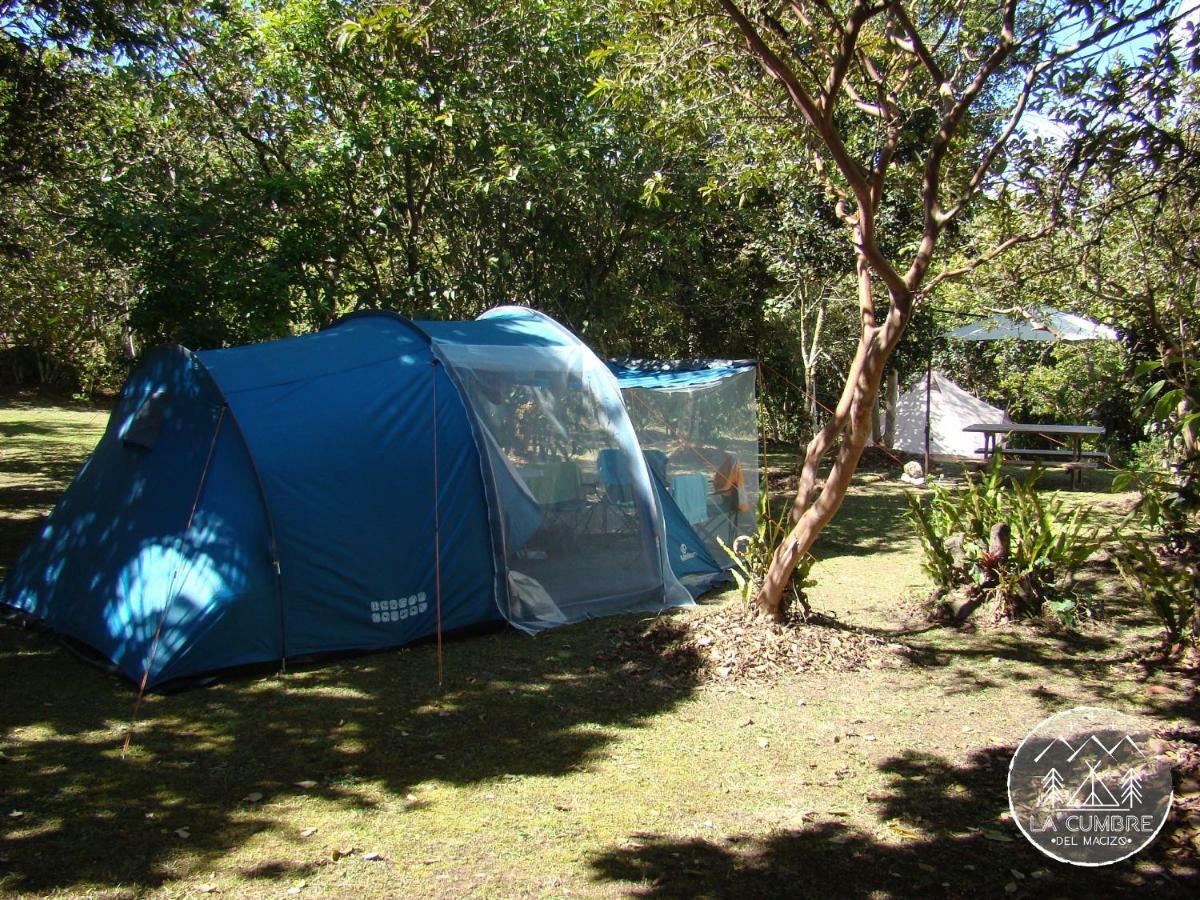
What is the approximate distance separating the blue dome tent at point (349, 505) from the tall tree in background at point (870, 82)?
5.59 feet

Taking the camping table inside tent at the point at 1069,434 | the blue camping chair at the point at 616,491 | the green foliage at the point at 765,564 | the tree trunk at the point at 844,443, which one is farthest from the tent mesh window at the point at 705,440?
the camping table inside tent at the point at 1069,434

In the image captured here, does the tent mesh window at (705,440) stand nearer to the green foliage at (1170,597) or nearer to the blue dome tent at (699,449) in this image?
the blue dome tent at (699,449)

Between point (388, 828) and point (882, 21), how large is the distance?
6.72 meters

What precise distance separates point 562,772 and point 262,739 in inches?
60.6

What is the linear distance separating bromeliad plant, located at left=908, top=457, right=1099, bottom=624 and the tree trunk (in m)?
1.50

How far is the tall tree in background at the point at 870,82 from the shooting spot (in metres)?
4.95

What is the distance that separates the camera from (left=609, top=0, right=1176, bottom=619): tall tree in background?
16.2ft

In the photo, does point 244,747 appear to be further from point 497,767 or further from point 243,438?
point 243,438

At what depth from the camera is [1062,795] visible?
394cm

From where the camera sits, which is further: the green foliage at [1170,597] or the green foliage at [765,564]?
the green foliage at [765,564]

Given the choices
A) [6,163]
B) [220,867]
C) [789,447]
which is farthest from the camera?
[789,447]

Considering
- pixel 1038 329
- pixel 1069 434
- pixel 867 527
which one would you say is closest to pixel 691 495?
pixel 867 527

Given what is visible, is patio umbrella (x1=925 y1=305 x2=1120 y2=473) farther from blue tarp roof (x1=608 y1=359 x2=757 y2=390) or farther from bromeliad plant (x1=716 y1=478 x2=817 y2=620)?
bromeliad plant (x1=716 y1=478 x2=817 y2=620)

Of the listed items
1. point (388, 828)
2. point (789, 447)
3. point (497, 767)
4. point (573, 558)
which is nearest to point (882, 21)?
point (573, 558)
